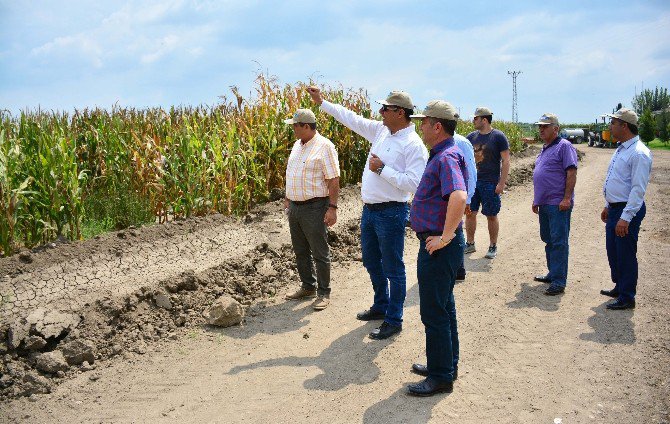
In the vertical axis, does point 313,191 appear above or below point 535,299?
above

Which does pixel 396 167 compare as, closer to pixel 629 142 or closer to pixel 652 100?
pixel 629 142

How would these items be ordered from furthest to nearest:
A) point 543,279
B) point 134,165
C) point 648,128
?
point 648,128 → point 134,165 → point 543,279

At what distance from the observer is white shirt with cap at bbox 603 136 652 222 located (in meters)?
5.95

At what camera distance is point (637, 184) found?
5965 millimetres

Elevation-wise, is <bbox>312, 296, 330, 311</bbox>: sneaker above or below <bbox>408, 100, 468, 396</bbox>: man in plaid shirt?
below

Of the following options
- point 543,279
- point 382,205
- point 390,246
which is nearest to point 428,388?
point 390,246

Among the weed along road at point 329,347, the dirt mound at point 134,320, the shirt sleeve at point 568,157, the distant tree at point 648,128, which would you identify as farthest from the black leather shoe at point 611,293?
the distant tree at point 648,128

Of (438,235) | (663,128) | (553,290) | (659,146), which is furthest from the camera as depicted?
(663,128)

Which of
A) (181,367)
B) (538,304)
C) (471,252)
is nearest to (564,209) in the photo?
(538,304)

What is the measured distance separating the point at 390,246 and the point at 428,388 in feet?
4.72

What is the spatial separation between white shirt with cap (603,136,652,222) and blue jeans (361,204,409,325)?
2534 mm

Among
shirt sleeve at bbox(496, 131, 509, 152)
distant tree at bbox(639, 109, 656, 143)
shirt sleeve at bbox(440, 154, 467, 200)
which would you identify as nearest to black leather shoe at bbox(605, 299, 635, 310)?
shirt sleeve at bbox(496, 131, 509, 152)

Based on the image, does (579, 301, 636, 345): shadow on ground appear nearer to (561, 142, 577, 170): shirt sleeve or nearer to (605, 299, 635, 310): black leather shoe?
(605, 299, 635, 310): black leather shoe

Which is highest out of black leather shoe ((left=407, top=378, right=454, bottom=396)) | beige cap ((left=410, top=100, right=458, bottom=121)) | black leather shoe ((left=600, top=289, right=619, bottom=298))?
beige cap ((left=410, top=100, right=458, bottom=121))
